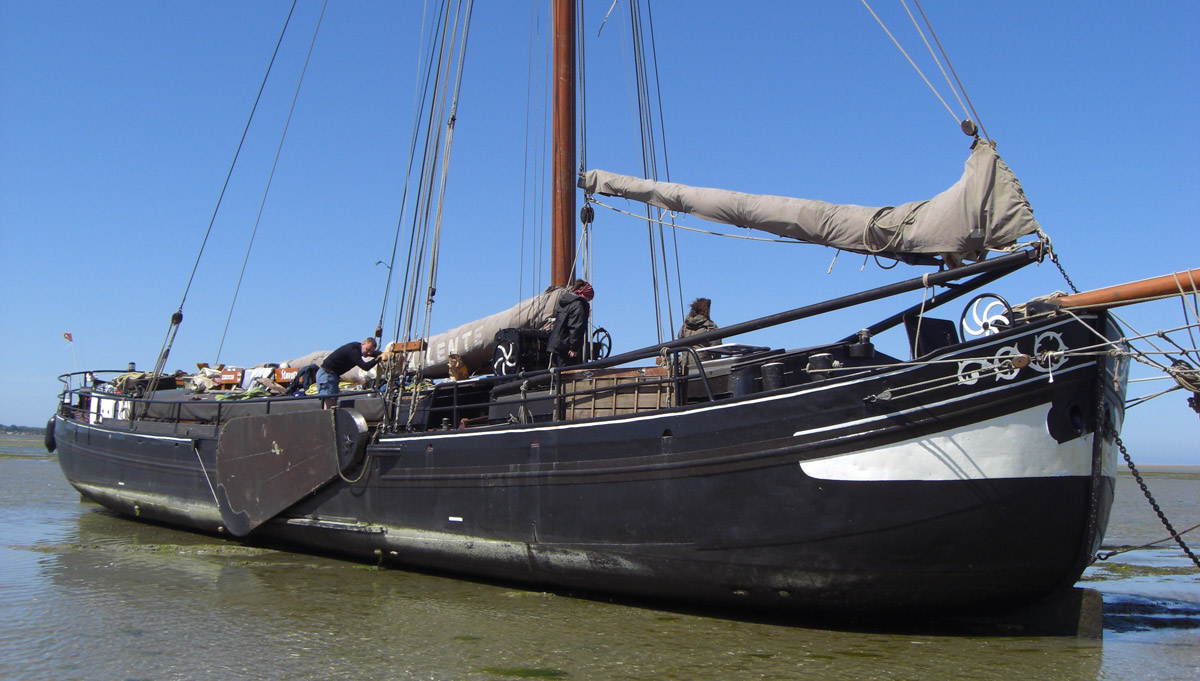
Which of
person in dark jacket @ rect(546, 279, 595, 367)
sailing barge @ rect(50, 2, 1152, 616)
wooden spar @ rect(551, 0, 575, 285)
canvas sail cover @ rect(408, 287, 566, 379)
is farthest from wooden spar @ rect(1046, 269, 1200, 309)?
wooden spar @ rect(551, 0, 575, 285)

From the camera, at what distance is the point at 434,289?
11.4 metres

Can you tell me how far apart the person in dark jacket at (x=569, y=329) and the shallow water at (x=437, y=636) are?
270 centimetres

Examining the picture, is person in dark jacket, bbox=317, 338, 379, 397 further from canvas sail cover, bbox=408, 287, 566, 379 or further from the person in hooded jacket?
the person in hooded jacket

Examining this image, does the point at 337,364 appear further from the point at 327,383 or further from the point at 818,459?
the point at 818,459

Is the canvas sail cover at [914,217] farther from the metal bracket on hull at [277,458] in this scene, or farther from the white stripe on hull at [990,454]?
the metal bracket on hull at [277,458]

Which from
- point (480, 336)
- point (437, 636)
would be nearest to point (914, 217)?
point (437, 636)

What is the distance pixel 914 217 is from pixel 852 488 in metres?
2.24

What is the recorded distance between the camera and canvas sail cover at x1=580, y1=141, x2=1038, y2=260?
646cm

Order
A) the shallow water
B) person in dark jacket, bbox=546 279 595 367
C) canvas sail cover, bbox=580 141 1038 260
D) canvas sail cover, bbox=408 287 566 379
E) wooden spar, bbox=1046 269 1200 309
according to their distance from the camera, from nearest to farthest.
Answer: the shallow water
wooden spar, bbox=1046 269 1200 309
canvas sail cover, bbox=580 141 1038 260
person in dark jacket, bbox=546 279 595 367
canvas sail cover, bbox=408 287 566 379

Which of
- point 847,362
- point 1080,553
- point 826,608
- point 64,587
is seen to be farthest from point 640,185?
point 64,587

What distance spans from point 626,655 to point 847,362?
9.41 feet

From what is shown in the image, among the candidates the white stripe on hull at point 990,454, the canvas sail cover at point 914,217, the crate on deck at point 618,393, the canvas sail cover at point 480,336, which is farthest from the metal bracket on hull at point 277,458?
the white stripe on hull at point 990,454

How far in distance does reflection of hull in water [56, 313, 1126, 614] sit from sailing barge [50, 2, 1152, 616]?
2 centimetres

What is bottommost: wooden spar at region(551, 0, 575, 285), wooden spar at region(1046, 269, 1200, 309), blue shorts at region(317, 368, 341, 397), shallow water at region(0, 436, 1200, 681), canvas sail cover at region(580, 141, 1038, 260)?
shallow water at region(0, 436, 1200, 681)
